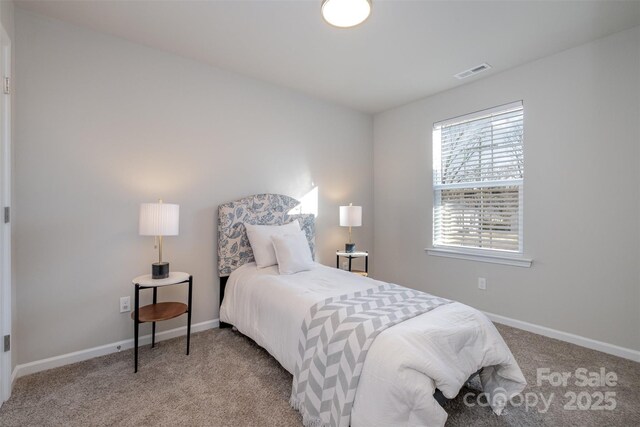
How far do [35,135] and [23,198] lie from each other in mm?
456

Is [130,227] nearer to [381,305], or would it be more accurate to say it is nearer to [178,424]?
[178,424]

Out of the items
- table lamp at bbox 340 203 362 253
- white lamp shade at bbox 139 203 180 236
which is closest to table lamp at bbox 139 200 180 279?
white lamp shade at bbox 139 203 180 236

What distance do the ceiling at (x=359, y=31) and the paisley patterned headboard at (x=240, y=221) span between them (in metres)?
1.34

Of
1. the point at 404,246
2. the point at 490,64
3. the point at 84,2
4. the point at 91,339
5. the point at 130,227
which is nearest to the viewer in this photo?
the point at 84,2

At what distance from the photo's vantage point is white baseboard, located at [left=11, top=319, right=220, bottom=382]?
80.3 inches

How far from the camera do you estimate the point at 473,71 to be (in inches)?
116

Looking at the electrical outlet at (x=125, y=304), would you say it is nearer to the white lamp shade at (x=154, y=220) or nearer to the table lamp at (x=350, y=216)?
the white lamp shade at (x=154, y=220)

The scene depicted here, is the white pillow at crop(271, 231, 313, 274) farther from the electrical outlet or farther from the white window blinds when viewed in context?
the white window blinds

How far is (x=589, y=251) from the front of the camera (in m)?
2.49

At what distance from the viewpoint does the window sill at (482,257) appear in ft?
9.40

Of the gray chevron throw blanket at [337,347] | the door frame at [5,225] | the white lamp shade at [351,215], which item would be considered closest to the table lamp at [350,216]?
the white lamp shade at [351,215]

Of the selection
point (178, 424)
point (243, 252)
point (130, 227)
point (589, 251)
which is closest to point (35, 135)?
point (130, 227)

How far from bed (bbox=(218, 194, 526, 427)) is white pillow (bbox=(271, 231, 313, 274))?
0.24ft

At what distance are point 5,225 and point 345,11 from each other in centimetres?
248
